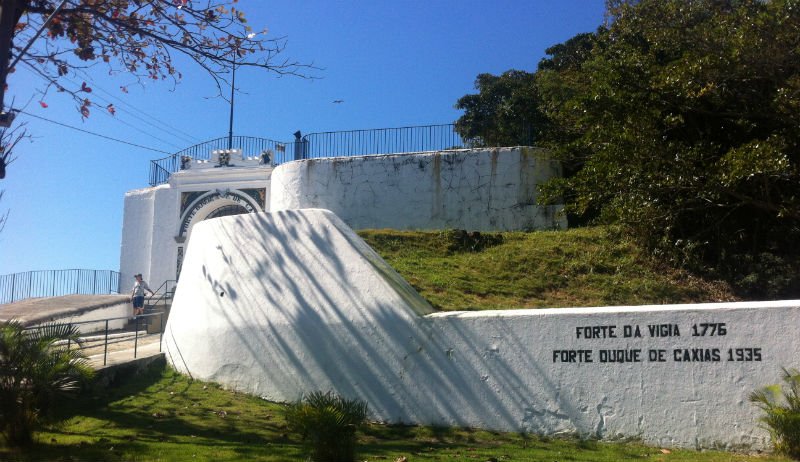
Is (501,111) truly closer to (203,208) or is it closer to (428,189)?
(428,189)

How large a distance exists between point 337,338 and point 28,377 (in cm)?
351

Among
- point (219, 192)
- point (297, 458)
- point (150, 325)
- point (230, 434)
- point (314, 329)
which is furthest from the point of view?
point (219, 192)

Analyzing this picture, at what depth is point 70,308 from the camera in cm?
1778

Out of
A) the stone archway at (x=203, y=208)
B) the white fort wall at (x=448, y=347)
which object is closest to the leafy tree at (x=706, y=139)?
the white fort wall at (x=448, y=347)

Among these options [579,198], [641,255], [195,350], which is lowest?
[195,350]

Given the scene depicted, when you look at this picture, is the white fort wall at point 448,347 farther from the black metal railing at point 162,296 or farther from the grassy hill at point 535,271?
the black metal railing at point 162,296

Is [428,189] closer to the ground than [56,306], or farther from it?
farther from it

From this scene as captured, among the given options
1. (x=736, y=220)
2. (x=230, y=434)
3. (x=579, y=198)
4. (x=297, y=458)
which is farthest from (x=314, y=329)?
(x=736, y=220)

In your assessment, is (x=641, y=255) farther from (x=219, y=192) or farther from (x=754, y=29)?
(x=219, y=192)

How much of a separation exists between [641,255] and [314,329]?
6.92 meters

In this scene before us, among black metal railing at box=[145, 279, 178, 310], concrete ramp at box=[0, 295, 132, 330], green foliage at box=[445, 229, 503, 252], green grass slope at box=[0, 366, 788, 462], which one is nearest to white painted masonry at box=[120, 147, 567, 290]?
green foliage at box=[445, 229, 503, 252]

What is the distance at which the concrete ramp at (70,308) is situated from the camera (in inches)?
669

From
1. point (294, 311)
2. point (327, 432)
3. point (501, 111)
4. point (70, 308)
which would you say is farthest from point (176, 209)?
point (327, 432)

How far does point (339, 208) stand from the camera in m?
18.4
